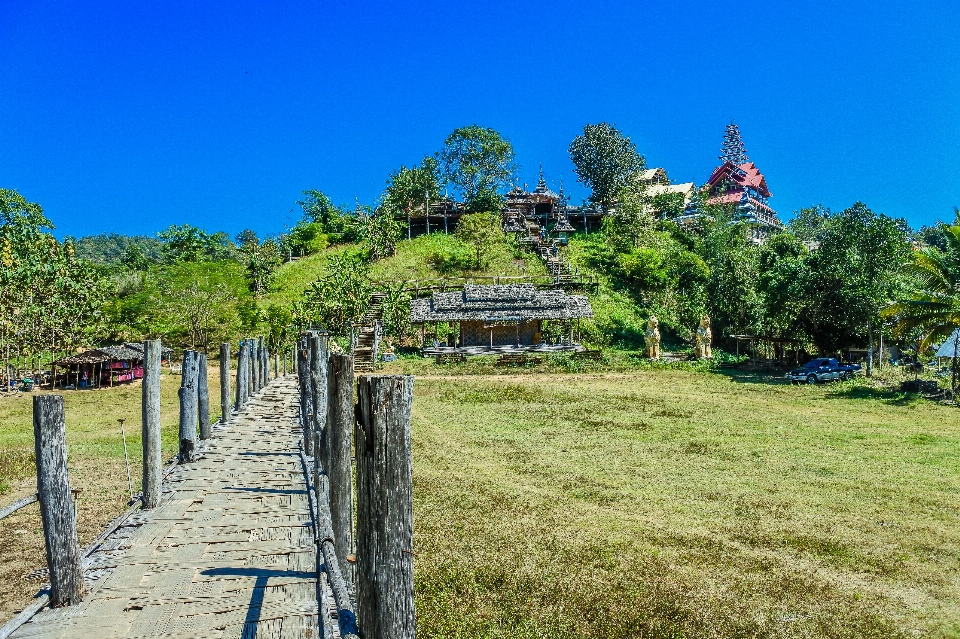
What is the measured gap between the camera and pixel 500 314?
110ft

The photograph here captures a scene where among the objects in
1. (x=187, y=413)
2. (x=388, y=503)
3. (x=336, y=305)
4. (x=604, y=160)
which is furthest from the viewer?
(x=604, y=160)

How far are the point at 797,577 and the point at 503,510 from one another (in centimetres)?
390

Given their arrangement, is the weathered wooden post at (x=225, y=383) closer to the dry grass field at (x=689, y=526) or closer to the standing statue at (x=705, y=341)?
the dry grass field at (x=689, y=526)

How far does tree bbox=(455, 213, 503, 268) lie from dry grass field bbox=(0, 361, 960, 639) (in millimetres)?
31613

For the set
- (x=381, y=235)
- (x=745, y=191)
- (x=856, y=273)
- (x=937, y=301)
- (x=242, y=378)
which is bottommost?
(x=242, y=378)

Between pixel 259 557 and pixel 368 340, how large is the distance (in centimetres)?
2545

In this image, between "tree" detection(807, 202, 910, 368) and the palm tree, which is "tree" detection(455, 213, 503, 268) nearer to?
"tree" detection(807, 202, 910, 368)

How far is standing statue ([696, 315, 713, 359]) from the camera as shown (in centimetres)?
3153

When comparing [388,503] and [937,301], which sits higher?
[937,301]


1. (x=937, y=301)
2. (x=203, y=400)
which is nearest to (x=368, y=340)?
(x=203, y=400)

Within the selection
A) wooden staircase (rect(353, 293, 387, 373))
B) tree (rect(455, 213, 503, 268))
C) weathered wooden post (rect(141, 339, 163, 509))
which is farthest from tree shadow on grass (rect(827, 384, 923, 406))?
tree (rect(455, 213, 503, 268))

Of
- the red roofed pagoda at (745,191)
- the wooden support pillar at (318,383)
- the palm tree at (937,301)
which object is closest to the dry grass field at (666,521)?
the wooden support pillar at (318,383)

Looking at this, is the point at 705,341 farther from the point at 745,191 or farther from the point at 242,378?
the point at 745,191

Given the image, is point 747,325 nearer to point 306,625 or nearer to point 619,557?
point 619,557
